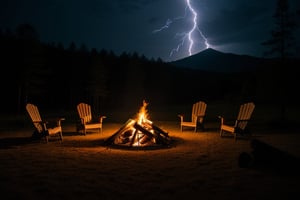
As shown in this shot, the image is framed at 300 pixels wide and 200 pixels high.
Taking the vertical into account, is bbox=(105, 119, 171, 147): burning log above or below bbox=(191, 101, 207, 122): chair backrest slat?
below

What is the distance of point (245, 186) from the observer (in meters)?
3.91

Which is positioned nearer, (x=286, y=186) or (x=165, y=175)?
(x=286, y=186)

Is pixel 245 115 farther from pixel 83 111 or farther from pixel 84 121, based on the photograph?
pixel 83 111

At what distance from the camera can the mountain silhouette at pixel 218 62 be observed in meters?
121

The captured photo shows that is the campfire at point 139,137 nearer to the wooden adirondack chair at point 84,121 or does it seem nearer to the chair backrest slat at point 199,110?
the wooden adirondack chair at point 84,121

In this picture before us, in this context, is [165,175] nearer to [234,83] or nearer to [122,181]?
[122,181]

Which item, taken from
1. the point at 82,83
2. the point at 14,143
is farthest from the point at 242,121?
the point at 82,83

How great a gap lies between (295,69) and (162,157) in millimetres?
11441

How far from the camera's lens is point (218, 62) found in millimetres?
134500

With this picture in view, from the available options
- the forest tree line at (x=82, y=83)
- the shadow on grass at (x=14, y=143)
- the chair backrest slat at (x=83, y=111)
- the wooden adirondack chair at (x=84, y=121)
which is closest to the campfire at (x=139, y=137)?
the wooden adirondack chair at (x=84, y=121)

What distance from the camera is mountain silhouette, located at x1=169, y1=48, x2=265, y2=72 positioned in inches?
4756

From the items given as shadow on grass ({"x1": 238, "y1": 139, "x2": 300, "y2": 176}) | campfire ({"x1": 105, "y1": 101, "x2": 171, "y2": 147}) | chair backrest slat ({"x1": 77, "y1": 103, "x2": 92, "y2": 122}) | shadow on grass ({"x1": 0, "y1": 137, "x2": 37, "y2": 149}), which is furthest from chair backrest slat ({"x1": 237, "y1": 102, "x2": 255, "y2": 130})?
shadow on grass ({"x1": 0, "y1": 137, "x2": 37, "y2": 149})

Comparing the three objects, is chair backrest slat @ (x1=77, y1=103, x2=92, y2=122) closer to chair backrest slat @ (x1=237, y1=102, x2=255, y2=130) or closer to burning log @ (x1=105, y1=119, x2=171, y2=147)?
burning log @ (x1=105, y1=119, x2=171, y2=147)

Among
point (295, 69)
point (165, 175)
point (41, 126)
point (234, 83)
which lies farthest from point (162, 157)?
point (234, 83)
